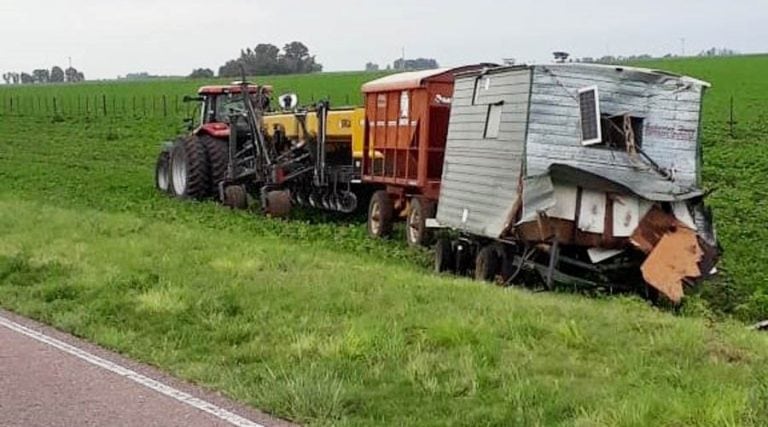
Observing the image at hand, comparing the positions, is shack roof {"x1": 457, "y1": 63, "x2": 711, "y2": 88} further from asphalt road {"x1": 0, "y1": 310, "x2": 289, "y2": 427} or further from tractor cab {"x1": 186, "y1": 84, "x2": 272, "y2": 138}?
tractor cab {"x1": 186, "y1": 84, "x2": 272, "y2": 138}

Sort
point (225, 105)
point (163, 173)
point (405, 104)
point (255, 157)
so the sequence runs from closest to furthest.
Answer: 1. point (405, 104)
2. point (255, 157)
3. point (225, 105)
4. point (163, 173)

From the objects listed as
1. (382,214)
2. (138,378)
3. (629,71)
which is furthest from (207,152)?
(138,378)

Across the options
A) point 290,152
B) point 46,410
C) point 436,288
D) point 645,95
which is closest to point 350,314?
point 436,288

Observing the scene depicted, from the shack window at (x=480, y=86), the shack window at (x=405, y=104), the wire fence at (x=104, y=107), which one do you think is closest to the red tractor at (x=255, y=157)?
the shack window at (x=405, y=104)

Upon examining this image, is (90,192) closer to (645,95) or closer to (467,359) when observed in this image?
(645,95)

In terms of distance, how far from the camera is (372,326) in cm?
930

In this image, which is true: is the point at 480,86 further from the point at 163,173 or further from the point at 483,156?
the point at 163,173

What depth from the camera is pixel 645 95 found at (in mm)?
13844

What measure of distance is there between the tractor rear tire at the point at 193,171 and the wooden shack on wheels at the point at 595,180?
10338 mm

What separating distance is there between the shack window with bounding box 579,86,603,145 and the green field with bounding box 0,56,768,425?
74.0 inches

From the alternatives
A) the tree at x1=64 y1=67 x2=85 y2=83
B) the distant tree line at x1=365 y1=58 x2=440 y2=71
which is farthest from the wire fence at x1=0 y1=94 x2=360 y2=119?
the tree at x1=64 y1=67 x2=85 y2=83

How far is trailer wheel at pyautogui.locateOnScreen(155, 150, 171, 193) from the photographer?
1015 inches

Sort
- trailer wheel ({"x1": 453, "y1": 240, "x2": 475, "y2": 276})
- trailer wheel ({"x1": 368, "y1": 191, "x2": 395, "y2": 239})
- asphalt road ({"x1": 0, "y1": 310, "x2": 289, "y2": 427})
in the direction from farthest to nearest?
trailer wheel ({"x1": 368, "y1": 191, "x2": 395, "y2": 239}), trailer wheel ({"x1": 453, "y1": 240, "x2": 475, "y2": 276}), asphalt road ({"x1": 0, "y1": 310, "x2": 289, "y2": 427})

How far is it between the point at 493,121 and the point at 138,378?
731 centimetres
